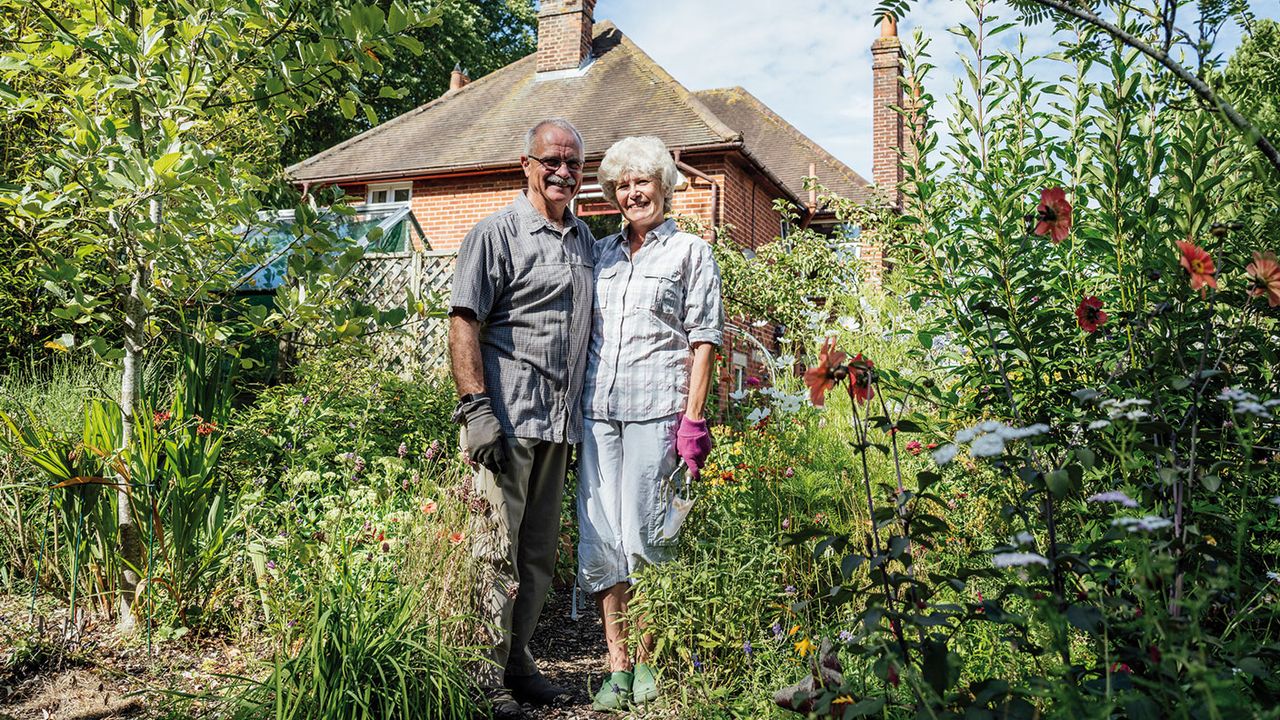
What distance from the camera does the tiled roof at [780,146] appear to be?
59.0 feet

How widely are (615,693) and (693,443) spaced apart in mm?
834

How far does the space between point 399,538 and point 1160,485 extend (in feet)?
8.10

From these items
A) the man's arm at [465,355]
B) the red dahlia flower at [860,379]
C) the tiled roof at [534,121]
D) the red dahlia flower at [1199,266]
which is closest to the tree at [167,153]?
the man's arm at [465,355]

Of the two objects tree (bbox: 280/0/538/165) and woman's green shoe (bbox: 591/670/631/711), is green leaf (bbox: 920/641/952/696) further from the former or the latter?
tree (bbox: 280/0/538/165)

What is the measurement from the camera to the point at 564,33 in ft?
51.9

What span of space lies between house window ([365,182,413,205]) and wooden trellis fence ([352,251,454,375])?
22.7 feet

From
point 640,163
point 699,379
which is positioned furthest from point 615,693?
point 640,163

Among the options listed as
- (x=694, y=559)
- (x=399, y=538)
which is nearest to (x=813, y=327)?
(x=694, y=559)

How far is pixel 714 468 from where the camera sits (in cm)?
402

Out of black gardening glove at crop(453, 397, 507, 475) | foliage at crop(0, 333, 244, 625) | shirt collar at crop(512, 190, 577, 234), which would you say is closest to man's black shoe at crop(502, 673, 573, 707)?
black gardening glove at crop(453, 397, 507, 475)

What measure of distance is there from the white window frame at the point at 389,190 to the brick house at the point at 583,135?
0.07 feet

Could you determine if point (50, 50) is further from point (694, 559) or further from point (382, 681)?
point (694, 559)

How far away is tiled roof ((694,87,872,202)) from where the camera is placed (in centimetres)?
1798

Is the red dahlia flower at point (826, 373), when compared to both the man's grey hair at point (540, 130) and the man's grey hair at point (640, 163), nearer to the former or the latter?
the man's grey hair at point (640, 163)
